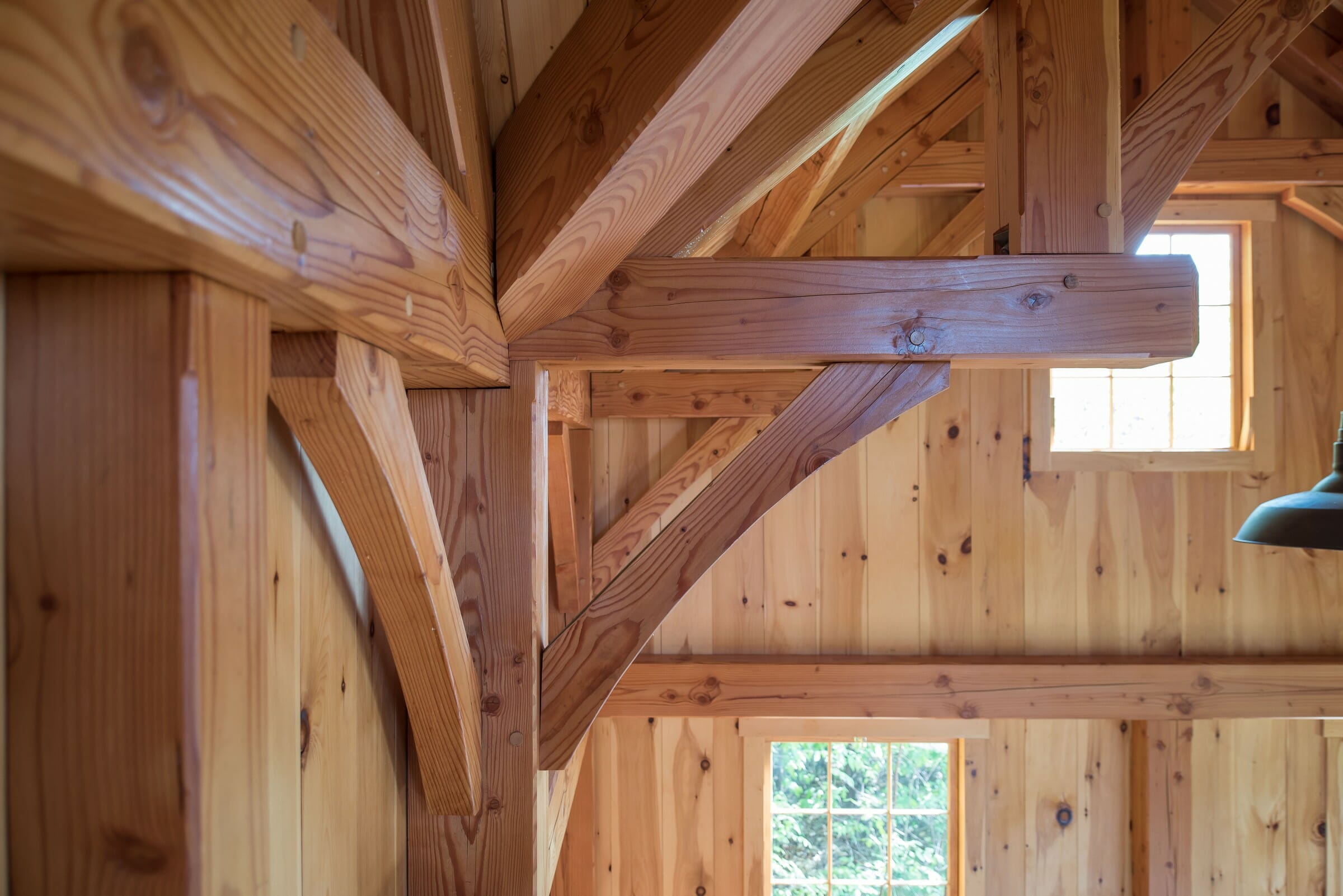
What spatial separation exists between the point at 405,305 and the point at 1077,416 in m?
3.29

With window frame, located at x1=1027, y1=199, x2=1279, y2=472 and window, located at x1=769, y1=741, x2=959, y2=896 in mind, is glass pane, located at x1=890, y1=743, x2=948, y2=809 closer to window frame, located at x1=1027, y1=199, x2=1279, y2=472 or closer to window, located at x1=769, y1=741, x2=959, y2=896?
window, located at x1=769, y1=741, x2=959, y2=896

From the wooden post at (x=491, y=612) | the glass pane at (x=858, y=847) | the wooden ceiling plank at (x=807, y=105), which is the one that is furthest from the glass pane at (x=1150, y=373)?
the wooden post at (x=491, y=612)

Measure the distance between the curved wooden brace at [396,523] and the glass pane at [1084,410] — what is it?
2992 mm

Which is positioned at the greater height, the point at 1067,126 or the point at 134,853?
the point at 1067,126

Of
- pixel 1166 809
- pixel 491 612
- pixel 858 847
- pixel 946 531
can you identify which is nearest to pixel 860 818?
pixel 858 847

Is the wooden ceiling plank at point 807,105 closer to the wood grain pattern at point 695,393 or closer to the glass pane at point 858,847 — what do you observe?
the wood grain pattern at point 695,393

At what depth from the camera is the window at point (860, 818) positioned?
3.45 metres

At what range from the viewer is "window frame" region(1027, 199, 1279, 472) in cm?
320

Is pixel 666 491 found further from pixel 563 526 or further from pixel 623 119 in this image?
pixel 623 119

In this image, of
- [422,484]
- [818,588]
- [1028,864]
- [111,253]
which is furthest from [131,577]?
[1028,864]

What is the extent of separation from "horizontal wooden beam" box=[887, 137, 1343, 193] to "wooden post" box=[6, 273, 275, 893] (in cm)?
304

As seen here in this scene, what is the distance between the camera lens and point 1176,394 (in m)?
3.33

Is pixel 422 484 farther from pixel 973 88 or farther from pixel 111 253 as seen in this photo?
pixel 973 88

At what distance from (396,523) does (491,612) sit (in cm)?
38
